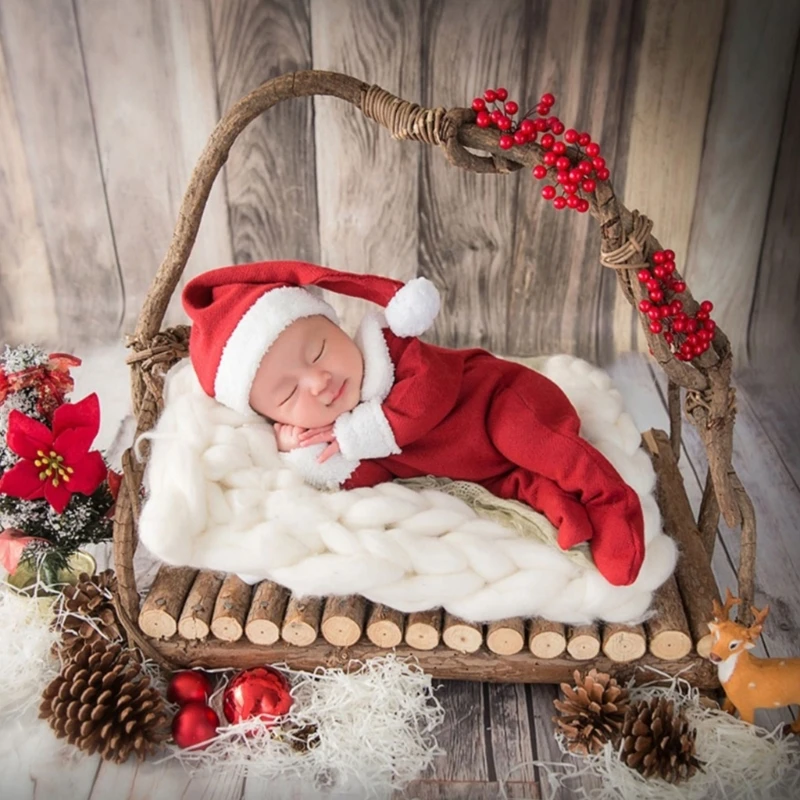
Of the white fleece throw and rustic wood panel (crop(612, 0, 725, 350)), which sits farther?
rustic wood panel (crop(612, 0, 725, 350))

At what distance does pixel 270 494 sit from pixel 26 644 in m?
0.43

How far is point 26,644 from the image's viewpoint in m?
1.40

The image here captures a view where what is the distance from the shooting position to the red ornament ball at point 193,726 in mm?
1281

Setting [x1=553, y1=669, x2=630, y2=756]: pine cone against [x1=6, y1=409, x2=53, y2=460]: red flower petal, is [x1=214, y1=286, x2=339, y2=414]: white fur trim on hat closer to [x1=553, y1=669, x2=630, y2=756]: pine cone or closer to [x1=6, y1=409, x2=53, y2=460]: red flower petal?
[x1=6, y1=409, x2=53, y2=460]: red flower petal

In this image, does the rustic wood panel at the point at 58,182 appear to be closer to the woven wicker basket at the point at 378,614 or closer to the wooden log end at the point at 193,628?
the woven wicker basket at the point at 378,614

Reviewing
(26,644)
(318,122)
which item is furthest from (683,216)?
(26,644)

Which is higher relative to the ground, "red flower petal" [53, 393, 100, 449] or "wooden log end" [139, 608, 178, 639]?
"red flower petal" [53, 393, 100, 449]

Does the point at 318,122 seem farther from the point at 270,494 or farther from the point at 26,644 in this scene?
the point at 26,644

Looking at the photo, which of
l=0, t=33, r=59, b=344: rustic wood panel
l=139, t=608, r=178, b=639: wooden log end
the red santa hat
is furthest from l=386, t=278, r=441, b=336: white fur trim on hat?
l=0, t=33, r=59, b=344: rustic wood panel

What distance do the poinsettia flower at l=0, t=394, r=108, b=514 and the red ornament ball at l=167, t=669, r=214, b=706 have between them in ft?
0.97

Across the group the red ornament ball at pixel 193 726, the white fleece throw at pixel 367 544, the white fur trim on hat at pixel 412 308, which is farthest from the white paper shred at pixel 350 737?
the white fur trim on hat at pixel 412 308

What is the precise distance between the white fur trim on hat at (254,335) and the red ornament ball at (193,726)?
423 mm

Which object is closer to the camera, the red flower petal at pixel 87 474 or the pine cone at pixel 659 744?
the pine cone at pixel 659 744

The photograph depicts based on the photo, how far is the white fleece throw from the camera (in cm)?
126
